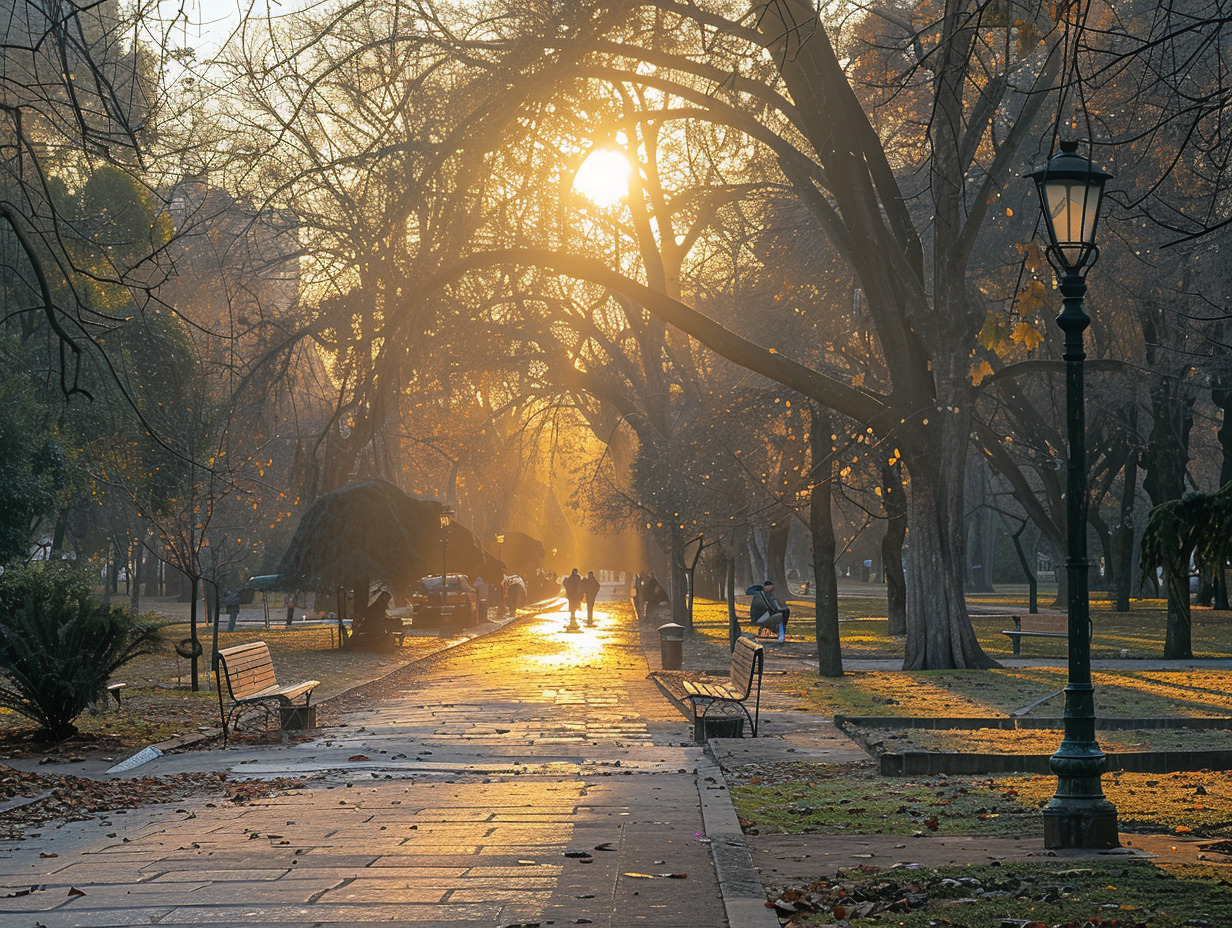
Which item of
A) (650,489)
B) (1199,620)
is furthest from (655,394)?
(1199,620)

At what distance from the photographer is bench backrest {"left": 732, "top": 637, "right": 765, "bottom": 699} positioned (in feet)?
48.2

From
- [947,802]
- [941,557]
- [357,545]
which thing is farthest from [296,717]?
[357,545]

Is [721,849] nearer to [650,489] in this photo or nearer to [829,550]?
[829,550]

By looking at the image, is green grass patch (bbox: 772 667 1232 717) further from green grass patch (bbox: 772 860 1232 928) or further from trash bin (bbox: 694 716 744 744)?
green grass patch (bbox: 772 860 1232 928)

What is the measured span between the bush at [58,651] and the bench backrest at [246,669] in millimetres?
1144

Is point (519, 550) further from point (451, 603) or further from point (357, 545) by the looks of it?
point (357, 545)

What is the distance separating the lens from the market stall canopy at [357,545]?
33.6m

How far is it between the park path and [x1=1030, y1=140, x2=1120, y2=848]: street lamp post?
2.40 metres

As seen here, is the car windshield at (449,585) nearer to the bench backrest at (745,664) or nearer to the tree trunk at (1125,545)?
the tree trunk at (1125,545)

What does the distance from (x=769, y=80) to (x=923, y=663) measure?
34.1 ft

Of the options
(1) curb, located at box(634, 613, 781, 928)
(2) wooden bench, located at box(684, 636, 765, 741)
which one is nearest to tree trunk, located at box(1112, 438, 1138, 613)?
(2) wooden bench, located at box(684, 636, 765, 741)

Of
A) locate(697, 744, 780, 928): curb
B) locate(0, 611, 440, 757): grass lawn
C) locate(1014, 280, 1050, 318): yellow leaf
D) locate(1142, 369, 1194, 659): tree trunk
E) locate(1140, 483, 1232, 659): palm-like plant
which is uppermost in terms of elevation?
locate(1142, 369, 1194, 659): tree trunk

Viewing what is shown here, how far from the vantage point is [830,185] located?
2275cm

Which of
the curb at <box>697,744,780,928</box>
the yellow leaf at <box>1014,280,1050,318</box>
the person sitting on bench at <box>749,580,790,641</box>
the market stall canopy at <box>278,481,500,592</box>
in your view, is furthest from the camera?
the market stall canopy at <box>278,481,500,592</box>
